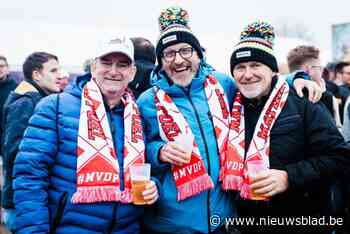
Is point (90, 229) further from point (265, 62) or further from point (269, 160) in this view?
point (265, 62)

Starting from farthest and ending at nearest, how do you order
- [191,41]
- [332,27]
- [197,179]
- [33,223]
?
[332,27] < [191,41] < [197,179] < [33,223]

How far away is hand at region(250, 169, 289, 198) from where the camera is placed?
108 inches

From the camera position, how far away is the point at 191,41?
3113mm

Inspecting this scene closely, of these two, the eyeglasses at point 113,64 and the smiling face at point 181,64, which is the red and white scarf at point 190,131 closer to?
the smiling face at point 181,64

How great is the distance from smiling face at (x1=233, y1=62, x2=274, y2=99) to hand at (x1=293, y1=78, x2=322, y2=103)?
0.21 metres

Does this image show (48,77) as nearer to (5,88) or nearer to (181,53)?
(181,53)

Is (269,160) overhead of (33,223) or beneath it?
overhead

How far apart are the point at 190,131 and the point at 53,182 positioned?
863 millimetres

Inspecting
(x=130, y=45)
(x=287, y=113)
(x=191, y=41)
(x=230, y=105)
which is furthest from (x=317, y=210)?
(x=130, y=45)

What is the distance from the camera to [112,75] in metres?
2.88

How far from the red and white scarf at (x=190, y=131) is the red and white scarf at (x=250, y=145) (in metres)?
0.06

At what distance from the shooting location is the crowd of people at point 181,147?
2.67 meters

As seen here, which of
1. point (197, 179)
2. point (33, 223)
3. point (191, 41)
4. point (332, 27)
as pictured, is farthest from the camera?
point (332, 27)

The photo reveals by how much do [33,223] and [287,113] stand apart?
1.62 m
